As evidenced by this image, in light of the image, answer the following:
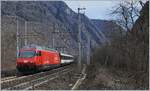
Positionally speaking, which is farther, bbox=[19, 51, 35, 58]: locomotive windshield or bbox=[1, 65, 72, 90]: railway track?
bbox=[19, 51, 35, 58]: locomotive windshield

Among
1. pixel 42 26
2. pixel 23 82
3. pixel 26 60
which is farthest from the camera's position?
pixel 42 26

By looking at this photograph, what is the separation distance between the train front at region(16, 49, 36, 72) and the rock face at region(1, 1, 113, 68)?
21.8 metres

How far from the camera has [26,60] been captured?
3956 centimetres

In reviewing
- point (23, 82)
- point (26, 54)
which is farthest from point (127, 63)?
point (23, 82)

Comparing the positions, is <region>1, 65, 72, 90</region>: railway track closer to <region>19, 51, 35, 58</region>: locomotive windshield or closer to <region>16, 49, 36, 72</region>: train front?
<region>16, 49, 36, 72</region>: train front

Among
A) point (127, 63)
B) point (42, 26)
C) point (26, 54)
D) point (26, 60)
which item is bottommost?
point (127, 63)

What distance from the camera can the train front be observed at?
39.4m

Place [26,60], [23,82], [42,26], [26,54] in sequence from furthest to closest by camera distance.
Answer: [42,26]
[26,54]
[26,60]
[23,82]

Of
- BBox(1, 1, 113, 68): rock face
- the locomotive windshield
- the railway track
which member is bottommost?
the railway track

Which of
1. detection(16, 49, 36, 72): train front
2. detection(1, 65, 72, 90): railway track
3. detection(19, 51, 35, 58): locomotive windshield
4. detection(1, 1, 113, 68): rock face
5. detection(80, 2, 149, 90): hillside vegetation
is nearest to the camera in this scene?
detection(1, 65, 72, 90): railway track

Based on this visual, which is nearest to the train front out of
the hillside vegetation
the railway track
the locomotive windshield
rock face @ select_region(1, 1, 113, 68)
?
the locomotive windshield

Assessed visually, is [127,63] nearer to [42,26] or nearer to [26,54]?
[26,54]

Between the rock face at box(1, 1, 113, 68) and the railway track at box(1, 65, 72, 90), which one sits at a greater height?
the rock face at box(1, 1, 113, 68)

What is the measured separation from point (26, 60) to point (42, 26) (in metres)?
57.7
